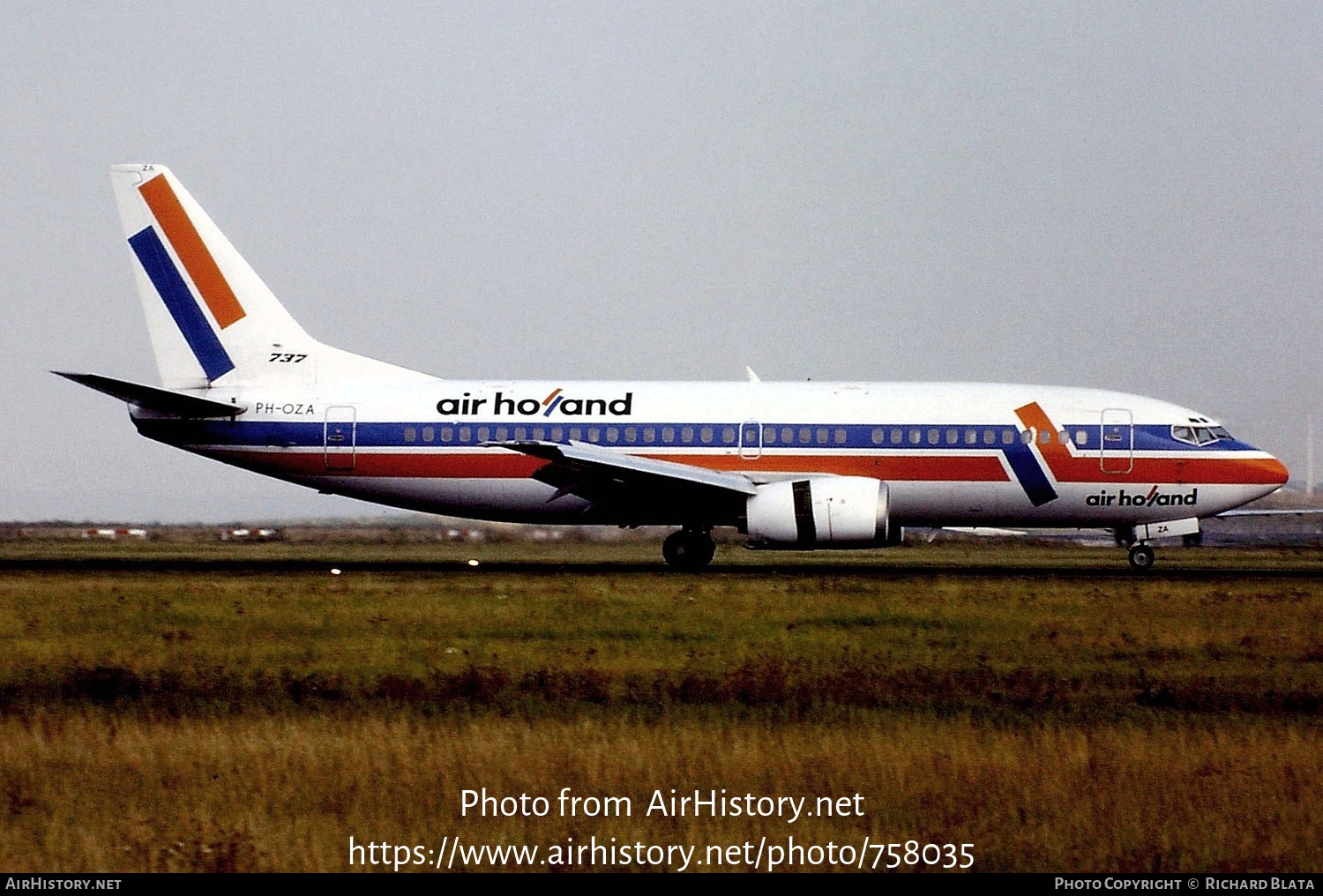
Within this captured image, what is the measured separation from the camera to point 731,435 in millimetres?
32906

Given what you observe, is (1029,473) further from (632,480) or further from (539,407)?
(539,407)

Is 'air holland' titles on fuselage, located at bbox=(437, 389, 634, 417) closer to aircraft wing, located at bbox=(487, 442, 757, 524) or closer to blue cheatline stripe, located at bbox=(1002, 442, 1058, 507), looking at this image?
aircraft wing, located at bbox=(487, 442, 757, 524)

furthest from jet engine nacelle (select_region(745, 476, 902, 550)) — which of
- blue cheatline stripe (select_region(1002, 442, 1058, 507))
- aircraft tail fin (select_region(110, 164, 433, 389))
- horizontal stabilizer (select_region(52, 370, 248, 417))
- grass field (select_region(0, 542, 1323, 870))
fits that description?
horizontal stabilizer (select_region(52, 370, 248, 417))

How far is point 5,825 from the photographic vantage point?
943cm

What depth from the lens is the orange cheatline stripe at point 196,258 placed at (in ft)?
115

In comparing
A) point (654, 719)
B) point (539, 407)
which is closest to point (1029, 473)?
point (539, 407)

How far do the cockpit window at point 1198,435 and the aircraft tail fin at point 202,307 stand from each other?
16.0 meters

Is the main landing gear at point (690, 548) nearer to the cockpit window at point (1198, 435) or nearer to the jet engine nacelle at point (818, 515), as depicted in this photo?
the jet engine nacelle at point (818, 515)

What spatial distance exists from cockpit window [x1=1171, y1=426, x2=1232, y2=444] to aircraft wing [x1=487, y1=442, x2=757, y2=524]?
30.2ft

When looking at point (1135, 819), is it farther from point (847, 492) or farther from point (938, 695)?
point (847, 492)

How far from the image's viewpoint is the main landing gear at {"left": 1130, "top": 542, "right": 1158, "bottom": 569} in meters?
34.1

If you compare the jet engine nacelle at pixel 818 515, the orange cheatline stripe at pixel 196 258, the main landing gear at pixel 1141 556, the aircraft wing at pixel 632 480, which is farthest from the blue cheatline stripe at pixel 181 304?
the main landing gear at pixel 1141 556

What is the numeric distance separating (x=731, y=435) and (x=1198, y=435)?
386 inches
